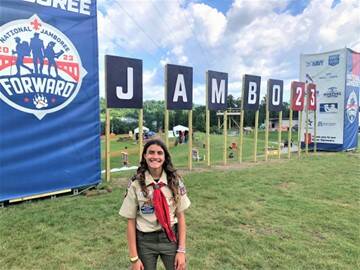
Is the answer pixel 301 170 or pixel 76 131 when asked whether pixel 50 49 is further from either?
pixel 301 170

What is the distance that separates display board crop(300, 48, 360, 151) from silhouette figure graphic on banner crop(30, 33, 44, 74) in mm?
10845

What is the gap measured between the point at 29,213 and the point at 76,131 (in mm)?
1490

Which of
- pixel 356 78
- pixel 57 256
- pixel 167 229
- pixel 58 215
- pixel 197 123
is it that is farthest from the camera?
pixel 197 123

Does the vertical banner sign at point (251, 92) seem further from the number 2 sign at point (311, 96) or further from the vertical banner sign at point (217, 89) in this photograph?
the number 2 sign at point (311, 96)

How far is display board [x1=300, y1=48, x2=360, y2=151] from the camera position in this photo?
11.8m

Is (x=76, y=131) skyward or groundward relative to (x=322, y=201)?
skyward

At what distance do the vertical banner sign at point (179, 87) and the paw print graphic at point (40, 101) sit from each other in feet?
9.00

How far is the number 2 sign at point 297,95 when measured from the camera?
988 centimetres

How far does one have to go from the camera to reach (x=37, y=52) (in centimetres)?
436

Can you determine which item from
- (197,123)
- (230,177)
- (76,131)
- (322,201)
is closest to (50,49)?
(76,131)

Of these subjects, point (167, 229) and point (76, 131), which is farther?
point (76, 131)

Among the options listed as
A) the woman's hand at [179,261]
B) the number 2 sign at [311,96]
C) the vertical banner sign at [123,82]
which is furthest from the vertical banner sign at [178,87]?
the number 2 sign at [311,96]

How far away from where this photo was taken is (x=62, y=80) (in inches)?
183

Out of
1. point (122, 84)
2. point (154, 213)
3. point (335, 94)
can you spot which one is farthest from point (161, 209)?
point (335, 94)
